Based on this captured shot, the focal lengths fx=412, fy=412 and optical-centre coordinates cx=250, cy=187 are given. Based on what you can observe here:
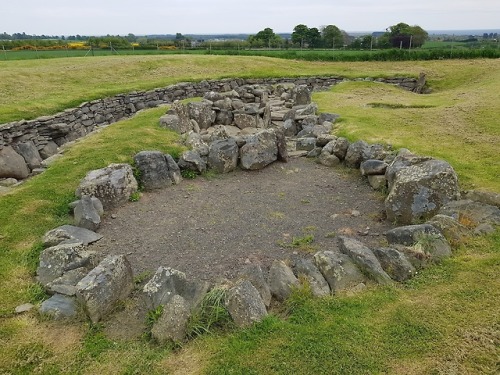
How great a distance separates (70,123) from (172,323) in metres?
14.0

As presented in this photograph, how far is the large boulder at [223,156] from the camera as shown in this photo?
1212 centimetres

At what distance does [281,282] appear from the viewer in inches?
247

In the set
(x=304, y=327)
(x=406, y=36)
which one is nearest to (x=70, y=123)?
(x=304, y=327)

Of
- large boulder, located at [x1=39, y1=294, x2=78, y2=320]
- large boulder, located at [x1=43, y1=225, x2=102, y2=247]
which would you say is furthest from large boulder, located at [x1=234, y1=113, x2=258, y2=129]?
large boulder, located at [x1=39, y1=294, x2=78, y2=320]

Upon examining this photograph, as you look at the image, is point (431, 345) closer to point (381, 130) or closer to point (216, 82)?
point (381, 130)

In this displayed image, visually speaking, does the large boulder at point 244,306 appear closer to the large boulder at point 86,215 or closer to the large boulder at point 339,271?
the large boulder at point 339,271

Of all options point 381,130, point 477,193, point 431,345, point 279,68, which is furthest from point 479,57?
point 431,345

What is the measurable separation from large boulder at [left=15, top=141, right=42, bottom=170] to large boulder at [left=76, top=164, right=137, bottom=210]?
17.7 feet

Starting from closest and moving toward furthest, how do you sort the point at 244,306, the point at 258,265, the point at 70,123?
the point at 244,306
the point at 258,265
the point at 70,123

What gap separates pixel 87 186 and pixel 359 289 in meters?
6.66

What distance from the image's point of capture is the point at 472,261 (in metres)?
6.59

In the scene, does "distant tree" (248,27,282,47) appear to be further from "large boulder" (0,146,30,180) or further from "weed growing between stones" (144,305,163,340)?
"weed growing between stones" (144,305,163,340)

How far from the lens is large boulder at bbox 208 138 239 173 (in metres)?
12.1

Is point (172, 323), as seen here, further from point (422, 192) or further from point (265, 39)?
point (265, 39)
